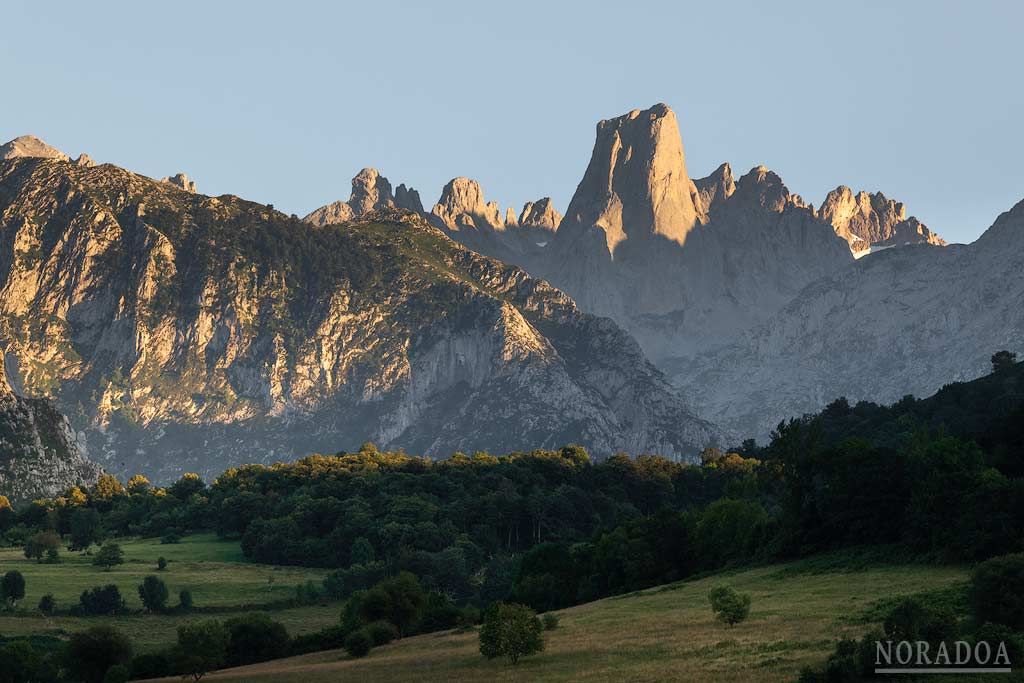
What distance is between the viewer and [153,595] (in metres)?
175

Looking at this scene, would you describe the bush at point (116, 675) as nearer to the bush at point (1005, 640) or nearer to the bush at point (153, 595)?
the bush at point (153, 595)

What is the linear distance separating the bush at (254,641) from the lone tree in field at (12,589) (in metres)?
59.0

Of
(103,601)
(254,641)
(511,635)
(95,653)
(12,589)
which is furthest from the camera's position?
(103,601)

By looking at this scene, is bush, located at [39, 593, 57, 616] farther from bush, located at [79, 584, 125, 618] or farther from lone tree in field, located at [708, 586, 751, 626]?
lone tree in field, located at [708, 586, 751, 626]

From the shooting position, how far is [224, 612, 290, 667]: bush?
120750 mm

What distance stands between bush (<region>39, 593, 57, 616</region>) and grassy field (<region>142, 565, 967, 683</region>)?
6338 cm

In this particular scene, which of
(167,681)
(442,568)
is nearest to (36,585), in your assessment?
(442,568)

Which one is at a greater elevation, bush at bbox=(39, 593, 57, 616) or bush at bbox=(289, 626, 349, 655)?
bush at bbox=(39, 593, 57, 616)

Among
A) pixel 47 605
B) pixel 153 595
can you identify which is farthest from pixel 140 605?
pixel 47 605

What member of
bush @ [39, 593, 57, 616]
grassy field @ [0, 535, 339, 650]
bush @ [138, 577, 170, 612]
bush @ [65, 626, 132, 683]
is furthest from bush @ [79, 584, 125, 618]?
bush @ [65, 626, 132, 683]

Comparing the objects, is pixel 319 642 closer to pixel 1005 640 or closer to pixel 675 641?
pixel 675 641

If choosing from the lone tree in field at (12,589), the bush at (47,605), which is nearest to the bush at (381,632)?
the bush at (47,605)

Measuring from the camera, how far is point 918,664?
6372 cm

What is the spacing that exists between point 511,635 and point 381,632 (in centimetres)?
3565
